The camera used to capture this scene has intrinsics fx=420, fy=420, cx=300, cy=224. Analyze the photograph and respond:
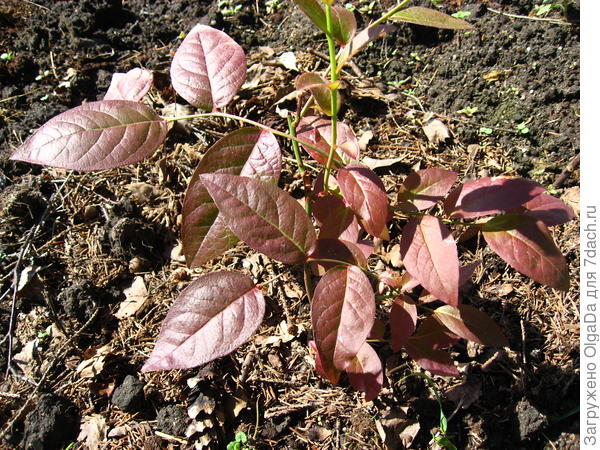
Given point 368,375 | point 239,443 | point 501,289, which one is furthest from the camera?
point 501,289

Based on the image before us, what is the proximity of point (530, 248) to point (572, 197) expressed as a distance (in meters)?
1.10

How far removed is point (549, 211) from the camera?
1183 mm

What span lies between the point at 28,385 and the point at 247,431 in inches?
38.4

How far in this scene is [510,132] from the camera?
221 cm

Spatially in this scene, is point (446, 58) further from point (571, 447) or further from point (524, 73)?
point (571, 447)

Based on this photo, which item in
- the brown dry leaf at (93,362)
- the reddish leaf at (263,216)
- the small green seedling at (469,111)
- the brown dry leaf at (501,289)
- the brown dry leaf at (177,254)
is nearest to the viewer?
the reddish leaf at (263,216)

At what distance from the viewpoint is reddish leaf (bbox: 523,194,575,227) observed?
1161mm

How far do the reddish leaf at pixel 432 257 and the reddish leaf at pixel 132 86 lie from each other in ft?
3.15

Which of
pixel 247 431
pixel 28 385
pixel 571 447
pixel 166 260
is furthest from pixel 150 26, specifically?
pixel 571 447

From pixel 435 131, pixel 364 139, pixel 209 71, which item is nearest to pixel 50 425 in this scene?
pixel 209 71

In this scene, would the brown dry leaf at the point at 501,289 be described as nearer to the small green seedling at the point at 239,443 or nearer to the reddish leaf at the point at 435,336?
the reddish leaf at the point at 435,336

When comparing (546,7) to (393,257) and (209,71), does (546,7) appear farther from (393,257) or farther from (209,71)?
(209,71)

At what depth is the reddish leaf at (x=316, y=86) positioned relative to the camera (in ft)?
3.45

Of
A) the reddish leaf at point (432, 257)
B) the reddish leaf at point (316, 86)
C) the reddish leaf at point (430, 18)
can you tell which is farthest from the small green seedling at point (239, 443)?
the reddish leaf at point (430, 18)
